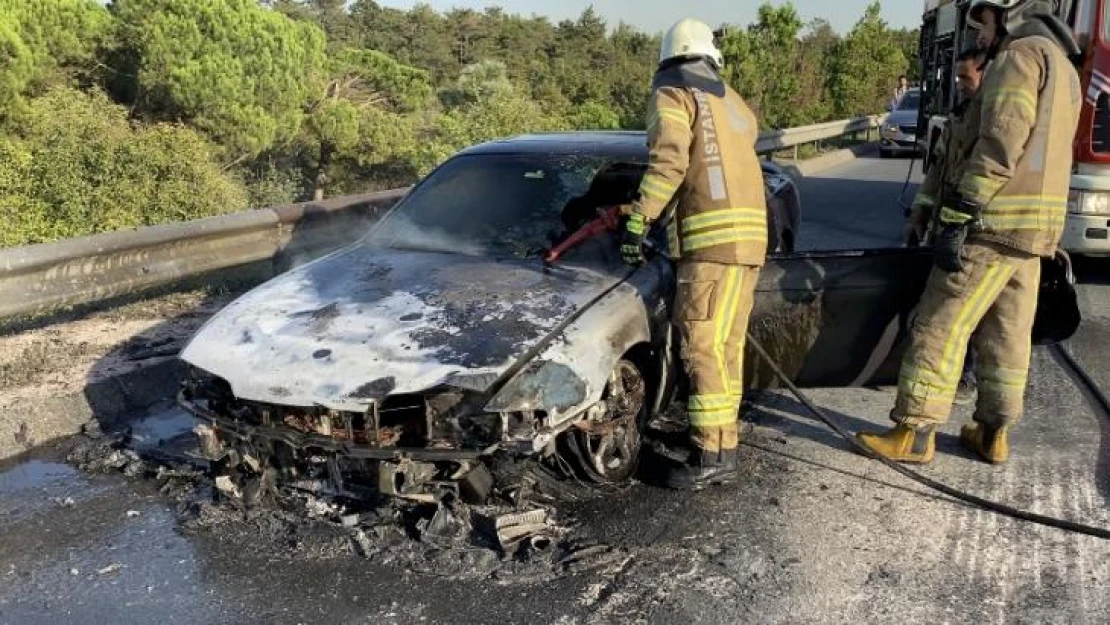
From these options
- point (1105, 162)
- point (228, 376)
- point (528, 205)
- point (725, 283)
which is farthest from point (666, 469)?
point (1105, 162)

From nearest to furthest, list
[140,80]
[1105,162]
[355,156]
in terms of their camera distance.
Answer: [1105,162] < [140,80] < [355,156]

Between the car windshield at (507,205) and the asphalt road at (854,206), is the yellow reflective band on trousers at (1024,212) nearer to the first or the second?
the car windshield at (507,205)

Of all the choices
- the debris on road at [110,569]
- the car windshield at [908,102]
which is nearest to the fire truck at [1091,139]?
the debris on road at [110,569]

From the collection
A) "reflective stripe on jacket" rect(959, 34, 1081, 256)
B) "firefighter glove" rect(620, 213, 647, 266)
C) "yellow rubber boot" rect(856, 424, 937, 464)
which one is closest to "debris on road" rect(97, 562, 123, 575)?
"firefighter glove" rect(620, 213, 647, 266)

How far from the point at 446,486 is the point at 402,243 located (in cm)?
163

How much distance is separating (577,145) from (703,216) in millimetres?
1262

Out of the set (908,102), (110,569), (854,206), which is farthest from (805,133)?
(110,569)

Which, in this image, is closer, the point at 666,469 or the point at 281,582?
the point at 281,582

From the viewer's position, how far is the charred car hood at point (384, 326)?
126 inches

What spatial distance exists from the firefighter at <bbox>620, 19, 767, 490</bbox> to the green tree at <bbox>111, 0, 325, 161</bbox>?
22.6m

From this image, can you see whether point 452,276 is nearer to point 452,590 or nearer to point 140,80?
point 452,590

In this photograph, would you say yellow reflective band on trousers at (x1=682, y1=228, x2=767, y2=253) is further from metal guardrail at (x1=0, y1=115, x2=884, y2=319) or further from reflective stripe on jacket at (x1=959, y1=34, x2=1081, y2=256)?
metal guardrail at (x1=0, y1=115, x2=884, y2=319)

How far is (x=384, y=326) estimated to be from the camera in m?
3.53

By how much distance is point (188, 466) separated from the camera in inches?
155
